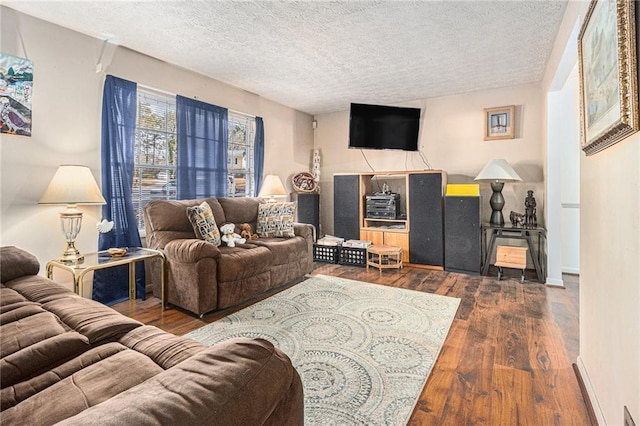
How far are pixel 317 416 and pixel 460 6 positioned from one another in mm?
2869

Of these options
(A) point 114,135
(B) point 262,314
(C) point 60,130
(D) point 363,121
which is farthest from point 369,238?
(C) point 60,130

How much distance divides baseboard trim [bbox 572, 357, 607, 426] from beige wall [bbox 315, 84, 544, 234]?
2.78 m

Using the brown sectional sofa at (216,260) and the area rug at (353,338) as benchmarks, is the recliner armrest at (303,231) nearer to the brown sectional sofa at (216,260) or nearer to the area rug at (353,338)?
the brown sectional sofa at (216,260)

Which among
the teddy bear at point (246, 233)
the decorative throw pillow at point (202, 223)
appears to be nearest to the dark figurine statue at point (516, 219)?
the teddy bear at point (246, 233)

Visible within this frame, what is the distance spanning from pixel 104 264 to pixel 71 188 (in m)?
0.64

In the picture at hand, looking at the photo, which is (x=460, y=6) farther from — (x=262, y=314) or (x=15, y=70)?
(x=15, y=70)

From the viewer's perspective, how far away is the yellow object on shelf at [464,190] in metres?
4.00

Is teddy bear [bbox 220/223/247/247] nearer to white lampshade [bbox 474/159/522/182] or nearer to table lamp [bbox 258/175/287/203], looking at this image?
table lamp [bbox 258/175/287/203]

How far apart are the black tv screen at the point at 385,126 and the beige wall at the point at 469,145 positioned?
179 mm

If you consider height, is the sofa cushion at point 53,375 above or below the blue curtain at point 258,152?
below

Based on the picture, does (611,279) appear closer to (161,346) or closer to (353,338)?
(353,338)

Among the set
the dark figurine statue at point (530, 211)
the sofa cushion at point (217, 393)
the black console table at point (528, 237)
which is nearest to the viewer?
the sofa cushion at point (217, 393)

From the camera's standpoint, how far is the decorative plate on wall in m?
5.16

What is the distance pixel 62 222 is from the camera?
2.46 metres
